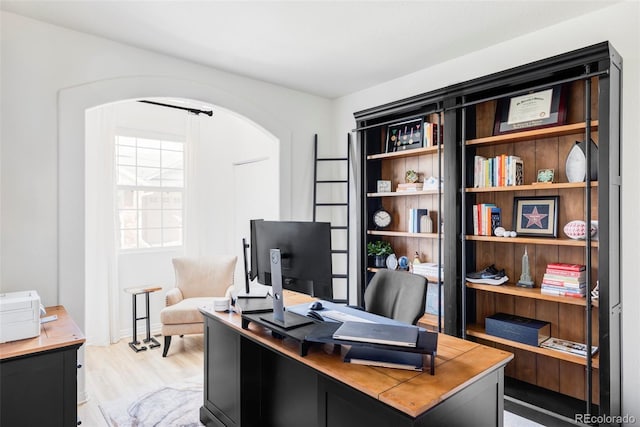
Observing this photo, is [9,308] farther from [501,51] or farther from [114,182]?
[501,51]

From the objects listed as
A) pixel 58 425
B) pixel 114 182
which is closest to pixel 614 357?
pixel 58 425

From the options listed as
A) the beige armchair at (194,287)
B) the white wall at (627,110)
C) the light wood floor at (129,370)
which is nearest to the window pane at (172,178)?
the beige armchair at (194,287)

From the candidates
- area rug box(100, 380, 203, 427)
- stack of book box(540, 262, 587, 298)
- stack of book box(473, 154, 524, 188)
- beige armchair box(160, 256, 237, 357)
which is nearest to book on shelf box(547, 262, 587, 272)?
stack of book box(540, 262, 587, 298)

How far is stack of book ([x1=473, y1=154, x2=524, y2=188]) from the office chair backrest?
1.00m

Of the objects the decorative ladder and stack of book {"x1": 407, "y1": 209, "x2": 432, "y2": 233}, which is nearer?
stack of book {"x1": 407, "y1": 209, "x2": 432, "y2": 233}

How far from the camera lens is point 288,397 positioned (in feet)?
6.68

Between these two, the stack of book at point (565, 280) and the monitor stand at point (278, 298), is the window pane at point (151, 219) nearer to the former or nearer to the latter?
the monitor stand at point (278, 298)

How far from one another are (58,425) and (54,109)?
2008mm

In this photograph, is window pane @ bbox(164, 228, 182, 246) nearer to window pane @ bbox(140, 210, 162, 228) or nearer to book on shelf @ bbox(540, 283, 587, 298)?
window pane @ bbox(140, 210, 162, 228)

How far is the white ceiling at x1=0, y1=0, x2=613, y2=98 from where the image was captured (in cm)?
237

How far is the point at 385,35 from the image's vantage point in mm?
2771

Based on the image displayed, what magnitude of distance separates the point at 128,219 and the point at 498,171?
3757mm

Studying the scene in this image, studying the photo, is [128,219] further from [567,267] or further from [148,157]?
[567,267]

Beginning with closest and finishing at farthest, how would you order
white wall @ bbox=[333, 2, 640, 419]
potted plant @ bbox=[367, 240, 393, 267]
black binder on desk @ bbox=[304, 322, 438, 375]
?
1. black binder on desk @ bbox=[304, 322, 438, 375]
2. white wall @ bbox=[333, 2, 640, 419]
3. potted plant @ bbox=[367, 240, 393, 267]
